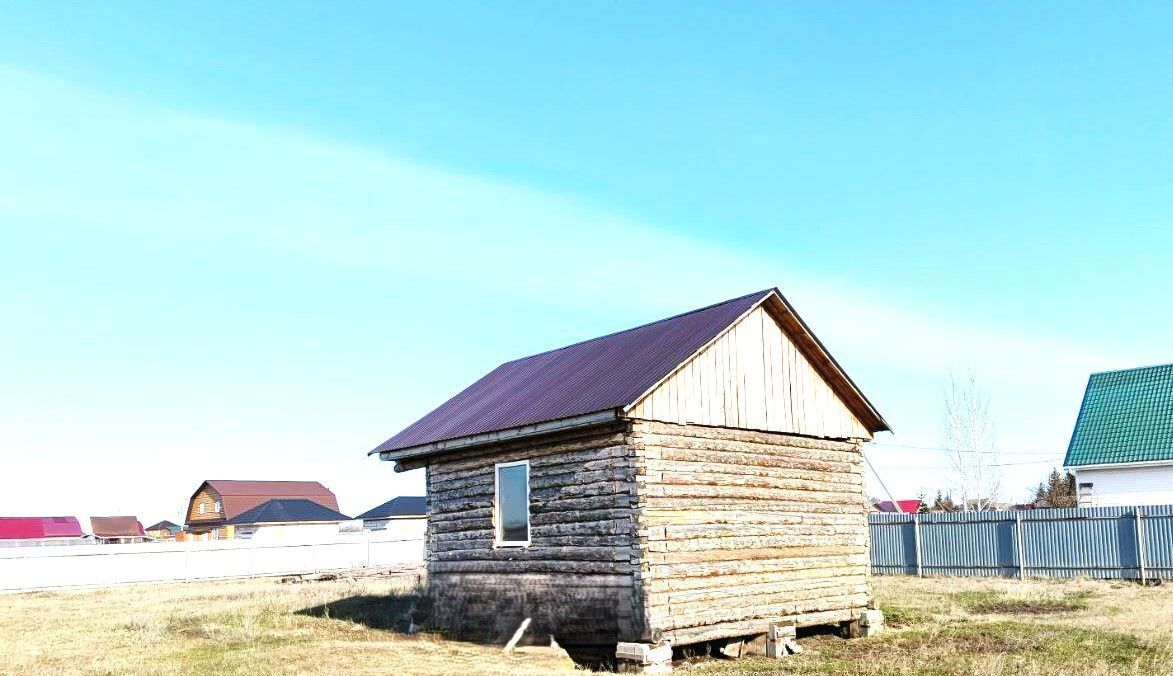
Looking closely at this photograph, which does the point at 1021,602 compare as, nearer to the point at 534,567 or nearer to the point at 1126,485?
the point at 534,567

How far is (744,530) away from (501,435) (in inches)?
185

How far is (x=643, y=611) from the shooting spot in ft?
52.5

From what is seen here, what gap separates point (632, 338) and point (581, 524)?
482 centimetres

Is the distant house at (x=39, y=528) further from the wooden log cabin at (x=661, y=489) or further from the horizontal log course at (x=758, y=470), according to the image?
the horizontal log course at (x=758, y=470)

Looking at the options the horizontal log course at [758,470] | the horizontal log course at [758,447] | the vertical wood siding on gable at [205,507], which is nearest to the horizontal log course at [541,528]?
the horizontal log course at [758,470]

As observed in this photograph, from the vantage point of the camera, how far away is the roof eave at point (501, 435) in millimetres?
16516

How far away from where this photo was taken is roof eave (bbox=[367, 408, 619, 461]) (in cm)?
1652

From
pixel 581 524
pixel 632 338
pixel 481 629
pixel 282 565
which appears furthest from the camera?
pixel 282 565

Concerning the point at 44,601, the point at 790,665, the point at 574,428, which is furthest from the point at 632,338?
the point at 44,601

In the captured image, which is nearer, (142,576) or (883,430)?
(883,430)

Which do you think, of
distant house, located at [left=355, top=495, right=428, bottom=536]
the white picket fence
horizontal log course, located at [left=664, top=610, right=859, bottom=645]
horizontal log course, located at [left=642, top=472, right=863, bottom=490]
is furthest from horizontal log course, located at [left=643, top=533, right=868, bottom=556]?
distant house, located at [left=355, top=495, right=428, bottom=536]

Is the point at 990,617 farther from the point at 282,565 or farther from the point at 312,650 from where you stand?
the point at 282,565

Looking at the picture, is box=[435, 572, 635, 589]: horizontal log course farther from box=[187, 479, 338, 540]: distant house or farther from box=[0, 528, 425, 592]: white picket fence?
box=[187, 479, 338, 540]: distant house

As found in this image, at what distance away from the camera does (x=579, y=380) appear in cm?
1920
